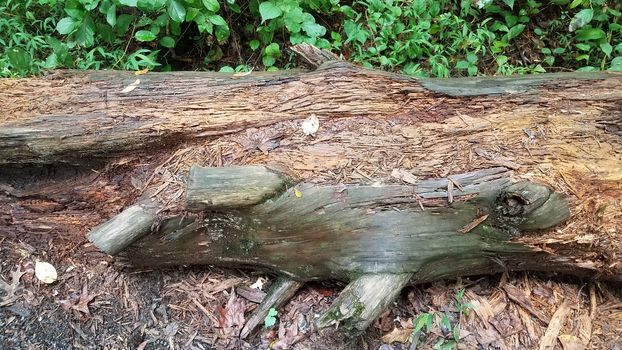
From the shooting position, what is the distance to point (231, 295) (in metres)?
2.86

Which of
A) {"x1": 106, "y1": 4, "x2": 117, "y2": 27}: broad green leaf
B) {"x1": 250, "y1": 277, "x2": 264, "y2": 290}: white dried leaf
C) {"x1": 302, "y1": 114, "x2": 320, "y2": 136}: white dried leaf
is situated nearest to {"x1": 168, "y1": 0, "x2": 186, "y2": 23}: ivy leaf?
{"x1": 106, "y1": 4, "x2": 117, "y2": 27}: broad green leaf

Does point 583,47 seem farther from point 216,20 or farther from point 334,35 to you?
point 216,20

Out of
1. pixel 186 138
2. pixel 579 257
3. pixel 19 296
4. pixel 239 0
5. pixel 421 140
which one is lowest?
pixel 19 296

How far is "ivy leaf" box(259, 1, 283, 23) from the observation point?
11.7 ft

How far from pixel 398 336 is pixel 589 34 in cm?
292

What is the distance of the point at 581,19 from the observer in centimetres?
381

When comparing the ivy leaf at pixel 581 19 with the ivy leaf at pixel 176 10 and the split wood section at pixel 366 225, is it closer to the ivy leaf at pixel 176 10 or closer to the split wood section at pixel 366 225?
the split wood section at pixel 366 225

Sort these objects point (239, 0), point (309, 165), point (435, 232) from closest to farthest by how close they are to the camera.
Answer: point (435, 232) < point (309, 165) < point (239, 0)

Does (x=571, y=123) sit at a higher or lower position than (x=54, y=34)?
higher

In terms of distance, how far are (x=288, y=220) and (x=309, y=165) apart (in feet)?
1.08

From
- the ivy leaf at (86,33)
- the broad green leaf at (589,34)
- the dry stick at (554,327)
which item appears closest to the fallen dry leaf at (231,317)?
the dry stick at (554,327)

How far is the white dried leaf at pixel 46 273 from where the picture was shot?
292 cm

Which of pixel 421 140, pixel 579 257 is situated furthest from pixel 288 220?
pixel 579 257

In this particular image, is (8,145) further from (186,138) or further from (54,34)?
(54,34)
